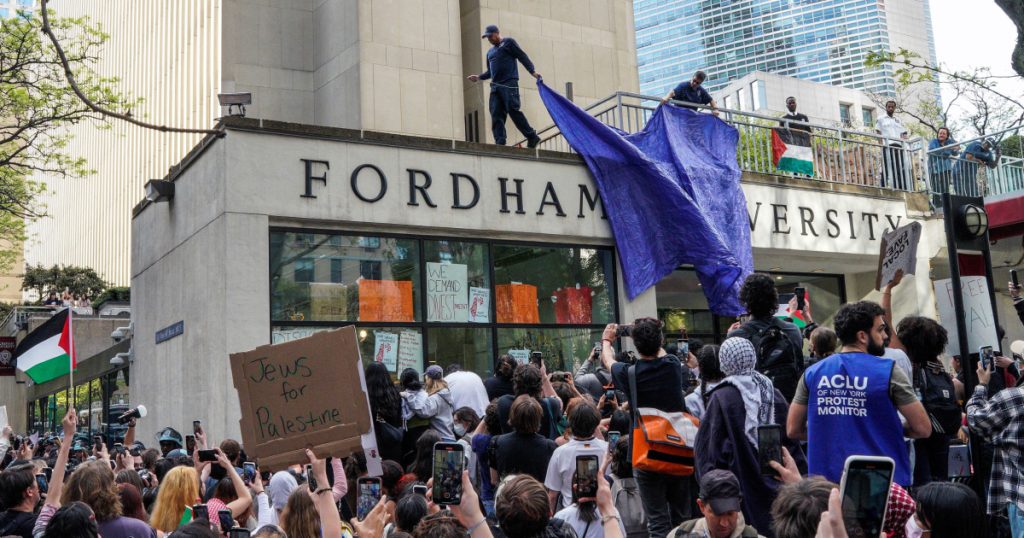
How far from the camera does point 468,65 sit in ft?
69.2

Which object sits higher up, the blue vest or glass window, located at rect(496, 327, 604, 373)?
glass window, located at rect(496, 327, 604, 373)

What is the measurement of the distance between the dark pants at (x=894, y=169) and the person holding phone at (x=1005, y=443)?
1473 cm

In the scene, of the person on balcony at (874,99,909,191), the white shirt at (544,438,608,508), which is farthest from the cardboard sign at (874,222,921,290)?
the person on balcony at (874,99,909,191)

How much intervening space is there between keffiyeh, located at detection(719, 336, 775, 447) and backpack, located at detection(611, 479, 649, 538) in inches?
35.3

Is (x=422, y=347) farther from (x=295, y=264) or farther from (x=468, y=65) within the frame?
(x=468, y=65)

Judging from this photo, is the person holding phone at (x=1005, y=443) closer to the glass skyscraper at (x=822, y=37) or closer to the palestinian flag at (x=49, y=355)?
the palestinian flag at (x=49, y=355)

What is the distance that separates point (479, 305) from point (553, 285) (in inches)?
54.9

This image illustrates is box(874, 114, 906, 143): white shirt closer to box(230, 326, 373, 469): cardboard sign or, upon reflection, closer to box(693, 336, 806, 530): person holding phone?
box(693, 336, 806, 530): person holding phone

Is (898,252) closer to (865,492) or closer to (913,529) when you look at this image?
(913,529)

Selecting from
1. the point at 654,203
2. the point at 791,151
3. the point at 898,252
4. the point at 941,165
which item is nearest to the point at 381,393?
the point at 898,252

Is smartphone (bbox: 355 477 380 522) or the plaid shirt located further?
the plaid shirt

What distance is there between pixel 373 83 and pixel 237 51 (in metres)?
2.99

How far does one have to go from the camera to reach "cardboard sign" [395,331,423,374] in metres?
13.8

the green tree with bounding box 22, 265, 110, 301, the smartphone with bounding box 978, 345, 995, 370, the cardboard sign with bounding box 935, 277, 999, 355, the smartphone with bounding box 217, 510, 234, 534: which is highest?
the green tree with bounding box 22, 265, 110, 301
